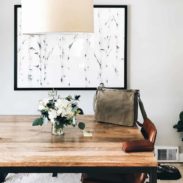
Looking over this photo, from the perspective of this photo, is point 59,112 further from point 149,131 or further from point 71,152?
point 149,131

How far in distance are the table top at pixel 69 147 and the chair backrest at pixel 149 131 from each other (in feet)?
0.22

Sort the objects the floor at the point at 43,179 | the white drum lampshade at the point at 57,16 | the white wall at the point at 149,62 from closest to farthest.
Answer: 1. the white drum lampshade at the point at 57,16
2. the floor at the point at 43,179
3. the white wall at the point at 149,62

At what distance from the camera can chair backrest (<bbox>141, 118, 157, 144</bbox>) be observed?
7.79 ft

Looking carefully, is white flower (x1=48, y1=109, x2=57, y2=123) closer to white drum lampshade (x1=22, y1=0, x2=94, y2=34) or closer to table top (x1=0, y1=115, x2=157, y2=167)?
table top (x1=0, y1=115, x2=157, y2=167)

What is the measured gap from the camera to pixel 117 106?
9.65 feet

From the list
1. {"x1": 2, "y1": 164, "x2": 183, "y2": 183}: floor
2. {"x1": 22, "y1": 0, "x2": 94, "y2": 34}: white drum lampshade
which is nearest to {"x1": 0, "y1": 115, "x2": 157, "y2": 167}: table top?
{"x1": 22, "y1": 0, "x2": 94, "y2": 34}: white drum lampshade

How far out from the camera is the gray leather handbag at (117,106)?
2.88 meters

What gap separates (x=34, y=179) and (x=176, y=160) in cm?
161

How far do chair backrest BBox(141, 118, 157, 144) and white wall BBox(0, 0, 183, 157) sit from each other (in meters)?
1.39

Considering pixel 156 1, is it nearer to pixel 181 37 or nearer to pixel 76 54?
pixel 181 37

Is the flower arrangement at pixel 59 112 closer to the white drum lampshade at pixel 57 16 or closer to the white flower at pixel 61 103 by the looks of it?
the white flower at pixel 61 103

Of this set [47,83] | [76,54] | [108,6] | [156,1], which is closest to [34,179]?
[47,83]

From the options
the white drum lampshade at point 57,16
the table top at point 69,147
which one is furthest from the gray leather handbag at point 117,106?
the white drum lampshade at point 57,16

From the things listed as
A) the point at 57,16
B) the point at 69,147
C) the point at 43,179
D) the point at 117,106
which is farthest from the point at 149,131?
the point at 43,179
